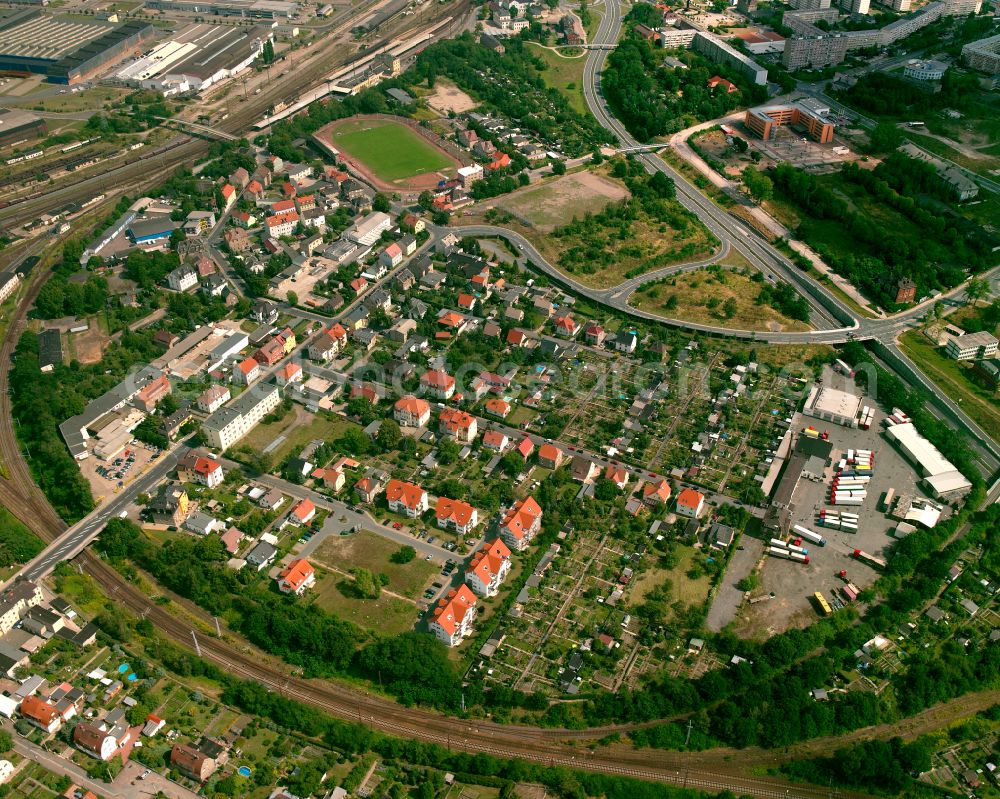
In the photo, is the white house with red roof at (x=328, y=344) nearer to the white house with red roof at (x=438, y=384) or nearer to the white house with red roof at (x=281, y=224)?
the white house with red roof at (x=438, y=384)

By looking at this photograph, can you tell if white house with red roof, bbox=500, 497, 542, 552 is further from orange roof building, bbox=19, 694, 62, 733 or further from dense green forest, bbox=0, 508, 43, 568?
dense green forest, bbox=0, 508, 43, 568

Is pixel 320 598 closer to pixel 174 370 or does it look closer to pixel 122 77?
pixel 174 370

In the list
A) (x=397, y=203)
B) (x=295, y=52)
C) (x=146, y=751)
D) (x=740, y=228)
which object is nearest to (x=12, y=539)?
(x=146, y=751)

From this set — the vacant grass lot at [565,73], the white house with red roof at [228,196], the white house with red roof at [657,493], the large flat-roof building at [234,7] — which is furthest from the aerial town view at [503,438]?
Result: the large flat-roof building at [234,7]

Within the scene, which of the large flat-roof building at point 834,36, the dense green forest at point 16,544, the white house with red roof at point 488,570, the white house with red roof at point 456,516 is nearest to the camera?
the white house with red roof at point 488,570

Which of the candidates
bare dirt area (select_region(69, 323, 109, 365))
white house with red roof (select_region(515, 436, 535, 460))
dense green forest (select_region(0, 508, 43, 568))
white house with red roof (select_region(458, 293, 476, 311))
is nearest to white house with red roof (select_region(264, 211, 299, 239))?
bare dirt area (select_region(69, 323, 109, 365))

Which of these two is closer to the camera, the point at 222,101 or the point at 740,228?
the point at 740,228
